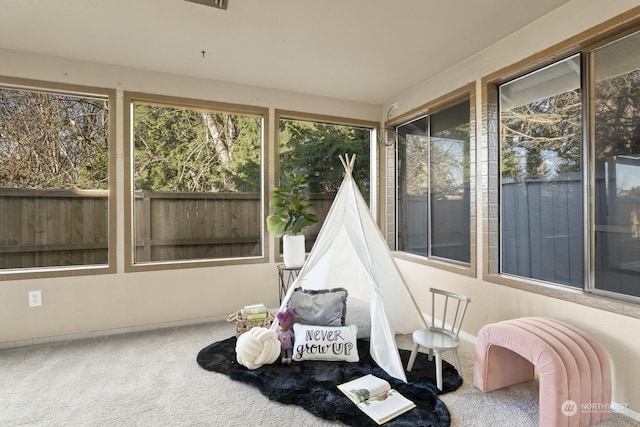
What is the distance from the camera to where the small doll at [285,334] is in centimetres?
263

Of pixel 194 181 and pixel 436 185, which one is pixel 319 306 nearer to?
pixel 436 185

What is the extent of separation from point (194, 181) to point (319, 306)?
1.87 m

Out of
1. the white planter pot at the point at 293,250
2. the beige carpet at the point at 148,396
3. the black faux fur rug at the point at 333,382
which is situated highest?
the white planter pot at the point at 293,250

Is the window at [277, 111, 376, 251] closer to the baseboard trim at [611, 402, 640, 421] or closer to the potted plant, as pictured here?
the potted plant

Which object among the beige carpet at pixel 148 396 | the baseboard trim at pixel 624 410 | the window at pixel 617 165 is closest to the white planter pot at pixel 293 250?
the beige carpet at pixel 148 396

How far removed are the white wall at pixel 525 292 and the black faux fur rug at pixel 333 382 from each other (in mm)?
693

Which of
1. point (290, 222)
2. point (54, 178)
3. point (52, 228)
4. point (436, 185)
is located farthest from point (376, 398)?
point (54, 178)

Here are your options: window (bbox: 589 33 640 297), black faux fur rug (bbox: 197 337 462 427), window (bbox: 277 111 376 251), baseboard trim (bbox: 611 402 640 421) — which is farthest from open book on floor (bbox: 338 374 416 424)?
window (bbox: 277 111 376 251)

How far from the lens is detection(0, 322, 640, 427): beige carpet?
6.21ft

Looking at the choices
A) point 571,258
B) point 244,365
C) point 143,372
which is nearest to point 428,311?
point 571,258

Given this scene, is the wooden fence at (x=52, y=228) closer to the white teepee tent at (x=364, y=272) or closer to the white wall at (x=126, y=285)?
the white wall at (x=126, y=285)

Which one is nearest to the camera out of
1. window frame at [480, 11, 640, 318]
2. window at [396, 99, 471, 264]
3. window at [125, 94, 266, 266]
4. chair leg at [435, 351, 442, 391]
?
window frame at [480, 11, 640, 318]

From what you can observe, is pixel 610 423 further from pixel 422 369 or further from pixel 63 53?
pixel 63 53

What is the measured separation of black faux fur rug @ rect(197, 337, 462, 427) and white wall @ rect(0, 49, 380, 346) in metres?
0.82
